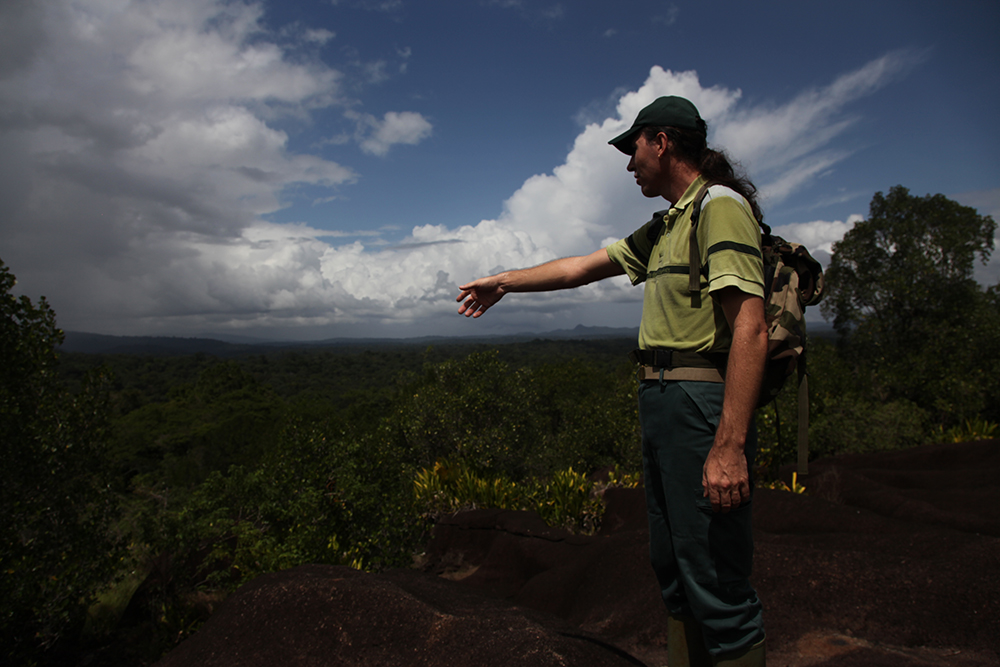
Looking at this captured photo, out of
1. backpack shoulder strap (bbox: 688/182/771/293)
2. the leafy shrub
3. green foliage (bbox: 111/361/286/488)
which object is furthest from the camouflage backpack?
green foliage (bbox: 111/361/286/488)

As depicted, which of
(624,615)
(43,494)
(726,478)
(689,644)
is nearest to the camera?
(726,478)

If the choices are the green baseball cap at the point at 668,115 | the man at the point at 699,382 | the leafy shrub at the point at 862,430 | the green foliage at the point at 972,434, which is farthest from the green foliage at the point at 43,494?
the green foliage at the point at 972,434

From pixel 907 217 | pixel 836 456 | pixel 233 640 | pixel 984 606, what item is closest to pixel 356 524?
pixel 233 640

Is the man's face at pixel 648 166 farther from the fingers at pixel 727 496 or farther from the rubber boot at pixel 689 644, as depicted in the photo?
the rubber boot at pixel 689 644

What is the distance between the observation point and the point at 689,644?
194cm

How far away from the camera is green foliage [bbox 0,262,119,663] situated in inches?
195

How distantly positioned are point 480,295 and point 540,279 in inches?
11.4

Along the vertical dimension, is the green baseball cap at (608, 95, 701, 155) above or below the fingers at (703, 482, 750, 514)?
above

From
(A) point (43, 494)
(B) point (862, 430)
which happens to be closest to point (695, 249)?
(A) point (43, 494)

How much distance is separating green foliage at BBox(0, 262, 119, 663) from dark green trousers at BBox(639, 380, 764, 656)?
226 inches

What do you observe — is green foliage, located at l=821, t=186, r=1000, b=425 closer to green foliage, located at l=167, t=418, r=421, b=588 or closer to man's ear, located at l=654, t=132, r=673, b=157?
green foliage, located at l=167, t=418, r=421, b=588

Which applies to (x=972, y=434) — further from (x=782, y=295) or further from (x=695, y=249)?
(x=695, y=249)

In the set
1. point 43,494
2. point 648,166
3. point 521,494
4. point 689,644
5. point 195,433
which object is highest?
point 648,166

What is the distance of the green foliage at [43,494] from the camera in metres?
4.94
